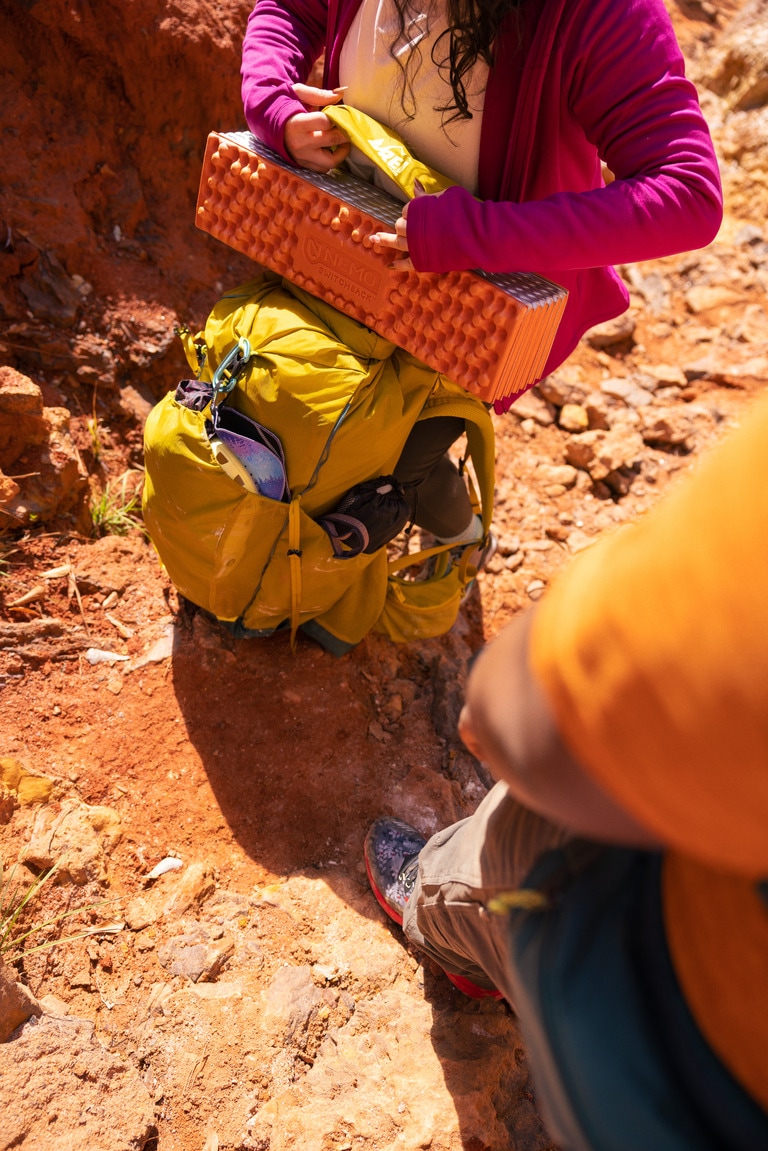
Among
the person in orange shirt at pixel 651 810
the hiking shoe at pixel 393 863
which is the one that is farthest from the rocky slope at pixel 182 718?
the person in orange shirt at pixel 651 810

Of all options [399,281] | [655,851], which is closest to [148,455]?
[399,281]

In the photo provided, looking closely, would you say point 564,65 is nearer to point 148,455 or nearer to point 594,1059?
point 148,455

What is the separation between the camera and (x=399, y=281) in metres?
1.79

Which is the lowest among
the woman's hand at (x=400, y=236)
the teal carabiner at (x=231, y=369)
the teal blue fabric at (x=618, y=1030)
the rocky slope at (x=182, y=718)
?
the rocky slope at (x=182, y=718)

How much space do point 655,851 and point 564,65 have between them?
1497 millimetres

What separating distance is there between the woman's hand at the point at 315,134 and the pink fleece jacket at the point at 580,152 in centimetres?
34

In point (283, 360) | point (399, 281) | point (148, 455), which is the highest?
point (399, 281)

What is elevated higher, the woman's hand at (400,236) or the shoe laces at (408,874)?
the woman's hand at (400,236)

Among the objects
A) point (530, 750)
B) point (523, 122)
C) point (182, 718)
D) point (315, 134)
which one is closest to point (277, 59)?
point (315, 134)

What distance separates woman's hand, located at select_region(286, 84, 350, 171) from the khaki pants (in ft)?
4.85

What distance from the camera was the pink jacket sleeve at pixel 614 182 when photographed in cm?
150

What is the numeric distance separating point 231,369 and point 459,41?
33.8 inches

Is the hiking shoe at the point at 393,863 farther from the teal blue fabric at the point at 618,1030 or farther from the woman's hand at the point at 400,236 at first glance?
the woman's hand at the point at 400,236

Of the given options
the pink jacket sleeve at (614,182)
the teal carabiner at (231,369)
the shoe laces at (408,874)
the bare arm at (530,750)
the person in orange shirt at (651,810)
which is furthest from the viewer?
the teal carabiner at (231,369)
